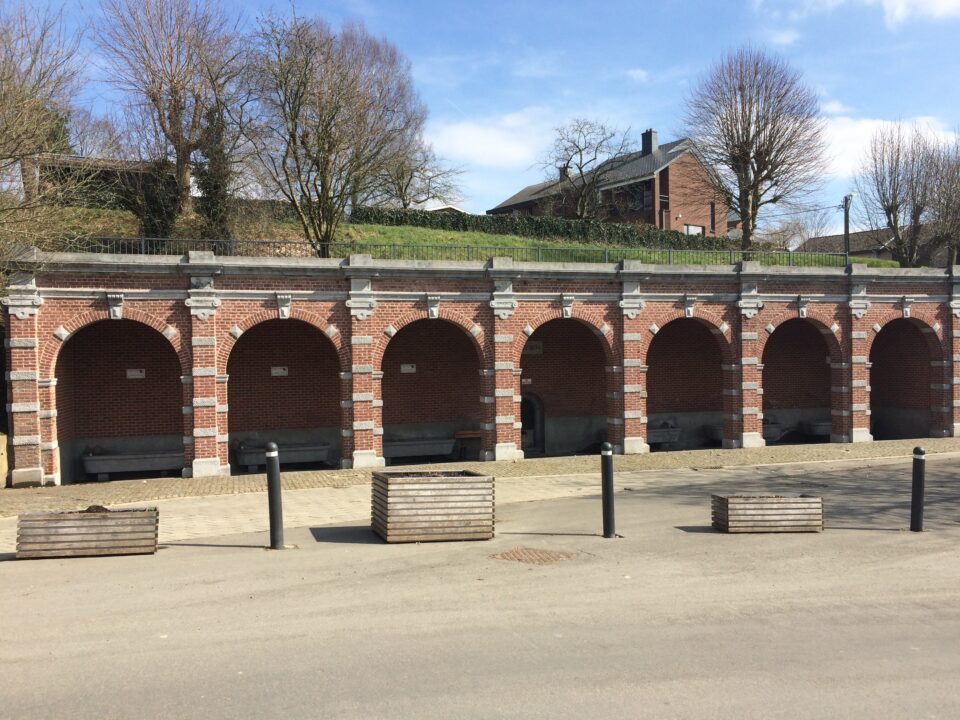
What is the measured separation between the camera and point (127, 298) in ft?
58.7

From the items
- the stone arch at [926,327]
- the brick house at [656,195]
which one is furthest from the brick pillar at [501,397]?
the brick house at [656,195]

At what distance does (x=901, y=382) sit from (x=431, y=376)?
1571 cm

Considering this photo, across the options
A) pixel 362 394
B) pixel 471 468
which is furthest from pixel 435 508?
pixel 362 394

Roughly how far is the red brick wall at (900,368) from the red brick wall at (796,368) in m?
1.95

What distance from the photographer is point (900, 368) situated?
2647cm

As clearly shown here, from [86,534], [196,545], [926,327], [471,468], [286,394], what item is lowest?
[471,468]

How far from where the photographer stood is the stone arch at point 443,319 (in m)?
19.8

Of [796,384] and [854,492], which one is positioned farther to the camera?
[796,384]

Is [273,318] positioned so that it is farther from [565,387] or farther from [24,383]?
[565,387]

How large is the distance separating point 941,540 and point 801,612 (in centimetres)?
463

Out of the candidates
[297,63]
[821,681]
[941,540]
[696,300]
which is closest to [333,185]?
[297,63]

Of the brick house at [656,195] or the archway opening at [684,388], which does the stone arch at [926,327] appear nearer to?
the archway opening at [684,388]

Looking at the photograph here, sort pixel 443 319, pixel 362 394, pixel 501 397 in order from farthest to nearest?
1. pixel 501 397
2. pixel 443 319
3. pixel 362 394

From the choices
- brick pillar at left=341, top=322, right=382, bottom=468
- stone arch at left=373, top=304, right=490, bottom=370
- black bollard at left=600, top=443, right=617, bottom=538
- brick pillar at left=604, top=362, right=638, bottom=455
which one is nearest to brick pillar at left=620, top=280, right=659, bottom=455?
brick pillar at left=604, top=362, right=638, bottom=455
